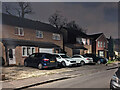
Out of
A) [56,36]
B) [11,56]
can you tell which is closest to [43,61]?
[11,56]

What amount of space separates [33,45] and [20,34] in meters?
2.74

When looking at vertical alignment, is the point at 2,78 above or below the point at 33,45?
below

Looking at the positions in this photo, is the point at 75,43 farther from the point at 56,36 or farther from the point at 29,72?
the point at 29,72

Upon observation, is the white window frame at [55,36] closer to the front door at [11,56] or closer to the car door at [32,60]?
the front door at [11,56]

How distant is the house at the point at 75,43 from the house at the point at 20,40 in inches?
203

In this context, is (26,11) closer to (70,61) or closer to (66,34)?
(66,34)

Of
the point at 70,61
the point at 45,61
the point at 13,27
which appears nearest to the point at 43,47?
the point at 13,27

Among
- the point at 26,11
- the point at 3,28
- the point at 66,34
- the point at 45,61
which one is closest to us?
the point at 45,61

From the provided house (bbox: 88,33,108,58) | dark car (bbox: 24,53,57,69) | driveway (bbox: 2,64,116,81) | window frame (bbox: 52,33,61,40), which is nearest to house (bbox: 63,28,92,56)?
house (bbox: 88,33,108,58)

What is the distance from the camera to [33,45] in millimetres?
19188

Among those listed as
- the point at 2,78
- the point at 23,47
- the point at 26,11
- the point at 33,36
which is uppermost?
the point at 26,11

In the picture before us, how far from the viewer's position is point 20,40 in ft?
63.1

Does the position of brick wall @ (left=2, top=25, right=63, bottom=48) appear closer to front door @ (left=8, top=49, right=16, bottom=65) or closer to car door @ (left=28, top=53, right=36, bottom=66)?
front door @ (left=8, top=49, right=16, bottom=65)

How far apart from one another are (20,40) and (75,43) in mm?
15817
